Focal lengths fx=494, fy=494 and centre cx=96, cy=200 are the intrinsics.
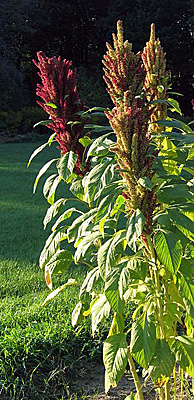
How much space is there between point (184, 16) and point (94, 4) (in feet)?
13.7

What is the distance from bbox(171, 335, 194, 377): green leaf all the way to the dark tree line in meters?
17.1

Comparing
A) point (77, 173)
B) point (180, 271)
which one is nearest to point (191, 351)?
point (180, 271)

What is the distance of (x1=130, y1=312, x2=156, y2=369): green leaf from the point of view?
1.53m

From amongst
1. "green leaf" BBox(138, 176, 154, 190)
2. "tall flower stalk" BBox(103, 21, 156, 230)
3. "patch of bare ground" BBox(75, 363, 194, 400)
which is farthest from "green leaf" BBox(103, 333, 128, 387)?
"patch of bare ground" BBox(75, 363, 194, 400)

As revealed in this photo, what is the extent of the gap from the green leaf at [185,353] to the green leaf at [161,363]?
0.04 metres

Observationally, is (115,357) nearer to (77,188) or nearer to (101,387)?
(77,188)

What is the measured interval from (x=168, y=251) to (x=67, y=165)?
24.6 inches

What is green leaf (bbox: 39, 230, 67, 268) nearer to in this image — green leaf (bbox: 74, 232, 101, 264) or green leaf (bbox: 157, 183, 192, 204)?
green leaf (bbox: 74, 232, 101, 264)

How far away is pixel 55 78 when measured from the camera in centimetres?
198

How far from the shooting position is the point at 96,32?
73.4 feet

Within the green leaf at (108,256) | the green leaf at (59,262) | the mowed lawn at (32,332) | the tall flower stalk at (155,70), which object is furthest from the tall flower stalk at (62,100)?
the mowed lawn at (32,332)

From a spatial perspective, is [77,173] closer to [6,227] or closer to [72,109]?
[72,109]

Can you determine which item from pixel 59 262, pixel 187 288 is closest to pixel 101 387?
pixel 59 262

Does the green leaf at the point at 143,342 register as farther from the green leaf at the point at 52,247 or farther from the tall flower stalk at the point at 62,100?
the tall flower stalk at the point at 62,100
